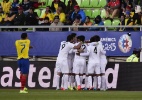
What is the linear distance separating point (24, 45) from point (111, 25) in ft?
19.5

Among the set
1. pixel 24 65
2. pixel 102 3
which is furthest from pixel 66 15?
pixel 24 65

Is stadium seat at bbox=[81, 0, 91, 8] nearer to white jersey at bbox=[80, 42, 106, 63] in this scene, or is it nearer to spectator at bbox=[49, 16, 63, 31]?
spectator at bbox=[49, 16, 63, 31]

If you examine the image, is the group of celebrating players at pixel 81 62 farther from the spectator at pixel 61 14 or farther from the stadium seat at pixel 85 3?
the stadium seat at pixel 85 3

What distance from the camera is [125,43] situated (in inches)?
1179

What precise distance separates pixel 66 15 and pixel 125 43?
4.33m

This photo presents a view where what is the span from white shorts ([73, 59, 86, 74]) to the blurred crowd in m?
2.78

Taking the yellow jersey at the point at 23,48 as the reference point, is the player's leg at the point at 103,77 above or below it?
below

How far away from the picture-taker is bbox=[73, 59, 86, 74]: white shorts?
2806 cm

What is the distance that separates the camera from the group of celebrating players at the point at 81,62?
27953 millimetres

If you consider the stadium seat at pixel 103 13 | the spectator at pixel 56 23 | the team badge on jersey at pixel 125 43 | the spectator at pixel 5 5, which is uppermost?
the spectator at pixel 5 5

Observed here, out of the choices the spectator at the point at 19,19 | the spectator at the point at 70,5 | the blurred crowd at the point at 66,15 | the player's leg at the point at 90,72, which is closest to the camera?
the player's leg at the point at 90,72

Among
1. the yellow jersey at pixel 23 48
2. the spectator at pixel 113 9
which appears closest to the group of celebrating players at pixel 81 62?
the yellow jersey at pixel 23 48

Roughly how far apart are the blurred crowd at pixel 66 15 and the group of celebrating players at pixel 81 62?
8.46 ft

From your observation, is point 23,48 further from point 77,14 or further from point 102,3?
point 102,3
